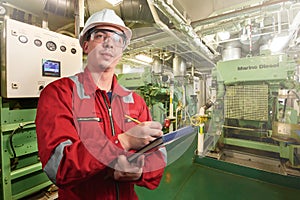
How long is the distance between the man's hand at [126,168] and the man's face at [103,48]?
18.2 inches

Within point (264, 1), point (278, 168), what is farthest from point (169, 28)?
point (278, 168)

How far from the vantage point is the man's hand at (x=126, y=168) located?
1.85 ft

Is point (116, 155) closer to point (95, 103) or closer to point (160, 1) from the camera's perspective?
point (95, 103)

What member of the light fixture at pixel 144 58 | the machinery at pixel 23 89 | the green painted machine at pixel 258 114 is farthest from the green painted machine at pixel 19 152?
the light fixture at pixel 144 58

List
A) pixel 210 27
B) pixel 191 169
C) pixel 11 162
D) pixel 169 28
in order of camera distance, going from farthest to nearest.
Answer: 1. pixel 210 27
2. pixel 169 28
3. pixel 191 169
4. pixel 11 162

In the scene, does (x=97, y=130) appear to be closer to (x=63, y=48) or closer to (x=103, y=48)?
(x=103, y=48)

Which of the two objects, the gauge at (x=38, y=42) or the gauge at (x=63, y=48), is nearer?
the gauge at (x=38, y=42)

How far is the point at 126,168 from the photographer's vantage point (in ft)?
1.92

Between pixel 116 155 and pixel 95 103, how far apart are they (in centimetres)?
30

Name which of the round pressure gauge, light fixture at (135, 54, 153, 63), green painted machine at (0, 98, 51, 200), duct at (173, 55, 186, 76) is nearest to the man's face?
the round pressure gauge

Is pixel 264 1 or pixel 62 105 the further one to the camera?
pixel 264 1

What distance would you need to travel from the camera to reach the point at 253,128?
226 centimetres

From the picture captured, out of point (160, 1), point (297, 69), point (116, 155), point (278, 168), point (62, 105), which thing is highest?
point (160, 1)

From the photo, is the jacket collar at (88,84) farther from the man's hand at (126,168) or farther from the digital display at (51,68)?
the digital display at (51,68)
